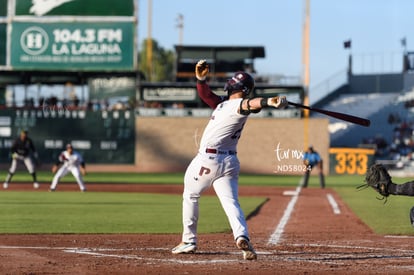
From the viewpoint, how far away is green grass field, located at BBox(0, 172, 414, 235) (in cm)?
1683

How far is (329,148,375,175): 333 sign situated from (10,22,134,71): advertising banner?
12.9 metres

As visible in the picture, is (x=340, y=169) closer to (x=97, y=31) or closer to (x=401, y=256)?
(x=97, y=31)

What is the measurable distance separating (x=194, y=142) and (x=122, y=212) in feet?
106

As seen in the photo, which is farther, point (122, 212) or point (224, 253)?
point (122, 212)

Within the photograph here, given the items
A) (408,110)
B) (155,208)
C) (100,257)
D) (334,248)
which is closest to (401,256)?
(334,248)

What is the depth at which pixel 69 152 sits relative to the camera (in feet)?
96.5

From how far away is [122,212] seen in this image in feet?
70.2

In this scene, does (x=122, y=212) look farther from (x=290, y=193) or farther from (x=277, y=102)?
(x=290, y=193)

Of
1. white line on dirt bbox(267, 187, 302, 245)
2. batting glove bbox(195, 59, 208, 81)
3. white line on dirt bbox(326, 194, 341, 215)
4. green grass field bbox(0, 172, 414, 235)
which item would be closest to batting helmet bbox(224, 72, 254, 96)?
batting glove bbox(195, 59, 208, 81)

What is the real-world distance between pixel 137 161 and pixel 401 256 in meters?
41.7

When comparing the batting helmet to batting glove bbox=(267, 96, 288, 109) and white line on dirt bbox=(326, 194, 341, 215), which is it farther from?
white line on dirt bbox=(326, 194, 341, 215)

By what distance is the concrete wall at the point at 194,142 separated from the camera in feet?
177

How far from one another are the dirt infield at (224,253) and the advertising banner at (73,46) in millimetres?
32536

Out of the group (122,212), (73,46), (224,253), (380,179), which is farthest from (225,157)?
(73,46)
